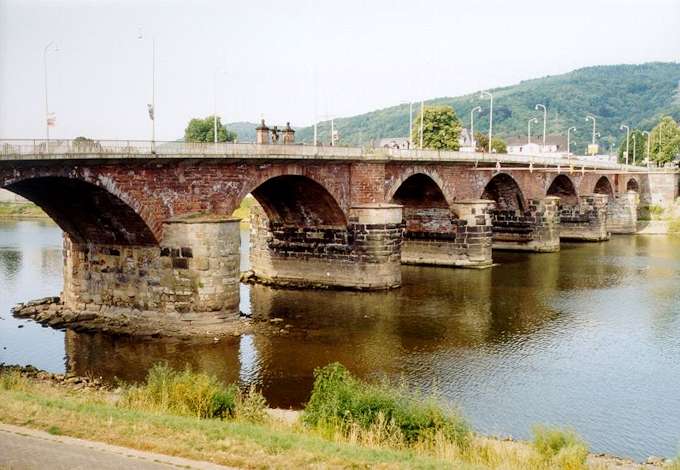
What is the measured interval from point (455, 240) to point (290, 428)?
1481 inches

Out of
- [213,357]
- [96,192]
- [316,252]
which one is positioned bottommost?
[213,357]

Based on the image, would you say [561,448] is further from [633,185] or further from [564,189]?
[633,185]

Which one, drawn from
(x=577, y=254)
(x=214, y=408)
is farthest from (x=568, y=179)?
(x=214, y=408)

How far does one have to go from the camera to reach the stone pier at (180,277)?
31359mm

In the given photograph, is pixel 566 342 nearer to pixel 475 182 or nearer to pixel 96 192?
pixel 96 192

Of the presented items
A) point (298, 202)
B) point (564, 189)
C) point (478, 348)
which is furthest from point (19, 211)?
point (478, 348)

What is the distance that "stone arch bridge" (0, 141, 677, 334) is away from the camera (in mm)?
30359

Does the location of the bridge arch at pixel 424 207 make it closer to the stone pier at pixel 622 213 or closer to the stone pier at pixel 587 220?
the stone pier at pixel 587 220

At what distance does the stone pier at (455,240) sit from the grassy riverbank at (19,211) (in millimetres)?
56487

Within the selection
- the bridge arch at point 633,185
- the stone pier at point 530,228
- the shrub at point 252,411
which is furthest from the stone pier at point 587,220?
the shrub at point 252,411

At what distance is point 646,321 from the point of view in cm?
3500

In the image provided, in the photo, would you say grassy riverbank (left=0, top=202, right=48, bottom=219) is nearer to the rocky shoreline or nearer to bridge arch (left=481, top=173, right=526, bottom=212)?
bridge arch (left=481, top=173, right=526, bottom=212)

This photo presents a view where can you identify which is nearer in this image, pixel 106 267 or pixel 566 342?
pixel 566 342

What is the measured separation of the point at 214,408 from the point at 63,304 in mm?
20750
